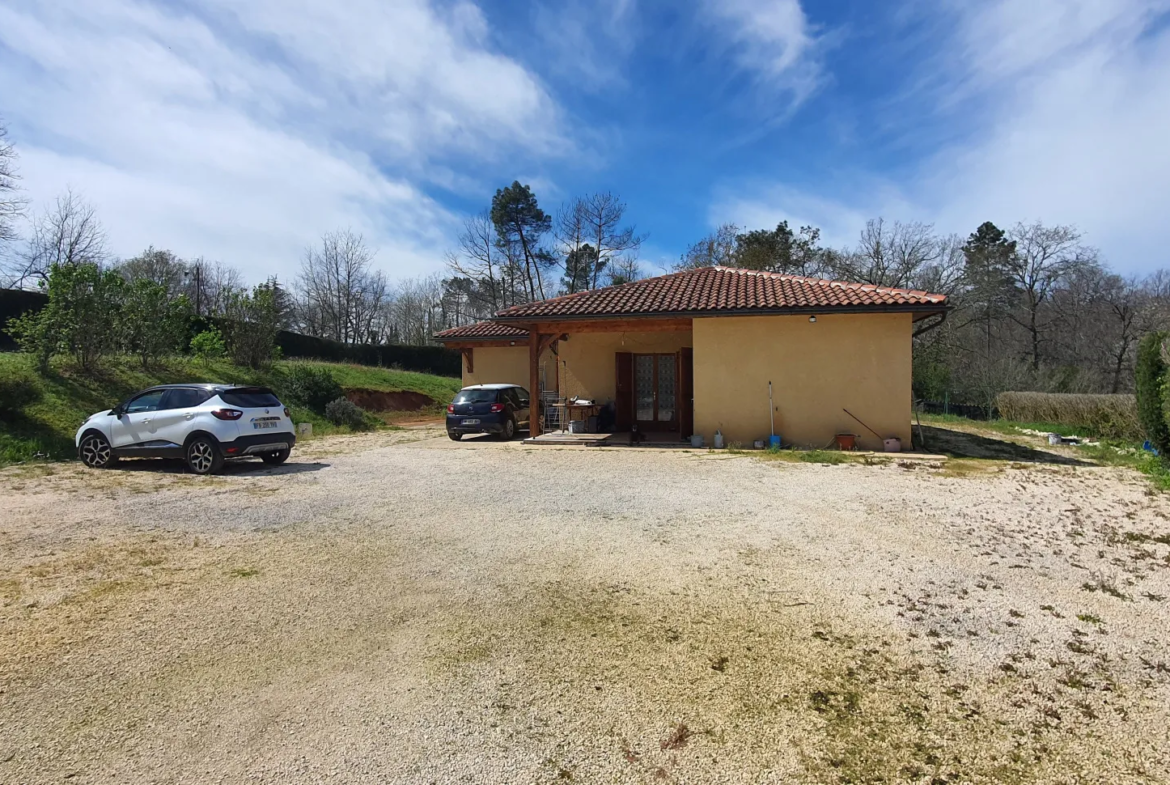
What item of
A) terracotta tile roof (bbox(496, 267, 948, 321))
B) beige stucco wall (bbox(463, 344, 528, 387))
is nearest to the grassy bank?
beige stucco wall (bbox(463, 344, 528, 387))

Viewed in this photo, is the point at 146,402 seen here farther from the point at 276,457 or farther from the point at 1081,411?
the point at 1081,411

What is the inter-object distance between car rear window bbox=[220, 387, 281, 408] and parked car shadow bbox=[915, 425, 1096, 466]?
12745 millimetres

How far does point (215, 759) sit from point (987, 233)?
43.4 meters

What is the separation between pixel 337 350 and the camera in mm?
30453

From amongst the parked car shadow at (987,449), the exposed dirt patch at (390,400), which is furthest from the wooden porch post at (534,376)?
the exposed dirt patch at (390,400)

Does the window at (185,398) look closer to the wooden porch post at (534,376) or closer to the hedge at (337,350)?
the wooden porch post at (534,376)

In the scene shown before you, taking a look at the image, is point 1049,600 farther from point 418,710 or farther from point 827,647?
point 418,710

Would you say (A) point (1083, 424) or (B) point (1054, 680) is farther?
(A) point (1083, 424)

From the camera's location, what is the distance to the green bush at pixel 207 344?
1842cm

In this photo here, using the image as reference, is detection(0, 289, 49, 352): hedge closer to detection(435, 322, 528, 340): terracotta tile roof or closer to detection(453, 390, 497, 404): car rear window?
detection(435, 322, 528, 340): terracotta tile roof

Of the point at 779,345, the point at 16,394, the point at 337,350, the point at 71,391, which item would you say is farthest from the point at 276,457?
the point at 337,350

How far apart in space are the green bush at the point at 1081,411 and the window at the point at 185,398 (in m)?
17.1

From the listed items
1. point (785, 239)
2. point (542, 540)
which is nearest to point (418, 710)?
point (542, 540)

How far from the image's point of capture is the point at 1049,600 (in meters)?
4.08
